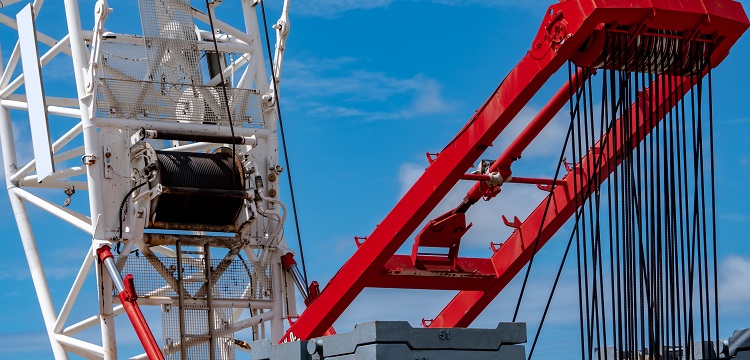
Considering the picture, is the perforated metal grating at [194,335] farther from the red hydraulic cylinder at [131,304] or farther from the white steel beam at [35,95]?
the white steel beam at [35,95]

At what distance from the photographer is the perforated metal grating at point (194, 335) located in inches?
1022

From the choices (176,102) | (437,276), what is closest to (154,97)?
(176,102)

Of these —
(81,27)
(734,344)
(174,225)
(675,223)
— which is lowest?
(734,344)

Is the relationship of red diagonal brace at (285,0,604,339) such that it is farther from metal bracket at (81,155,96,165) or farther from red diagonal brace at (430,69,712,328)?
metal bracket at (81,155,96,165)

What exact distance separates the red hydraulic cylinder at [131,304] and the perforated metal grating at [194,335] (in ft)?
3.91

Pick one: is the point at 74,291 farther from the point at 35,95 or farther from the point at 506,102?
the point at 506,102

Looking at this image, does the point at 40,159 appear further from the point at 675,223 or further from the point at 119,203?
the point at 675,223

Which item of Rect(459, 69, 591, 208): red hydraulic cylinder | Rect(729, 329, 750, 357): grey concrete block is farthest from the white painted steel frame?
Rect(729, 329, 750, 357): grey concrete block

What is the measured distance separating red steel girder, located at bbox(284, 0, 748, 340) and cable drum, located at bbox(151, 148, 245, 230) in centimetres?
282

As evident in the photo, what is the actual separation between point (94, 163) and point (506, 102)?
8.21 metres

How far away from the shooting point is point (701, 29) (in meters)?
20.4

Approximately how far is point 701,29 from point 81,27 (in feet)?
38.0

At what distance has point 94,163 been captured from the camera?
25891mm

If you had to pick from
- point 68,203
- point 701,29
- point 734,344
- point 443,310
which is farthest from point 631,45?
point 68,203
